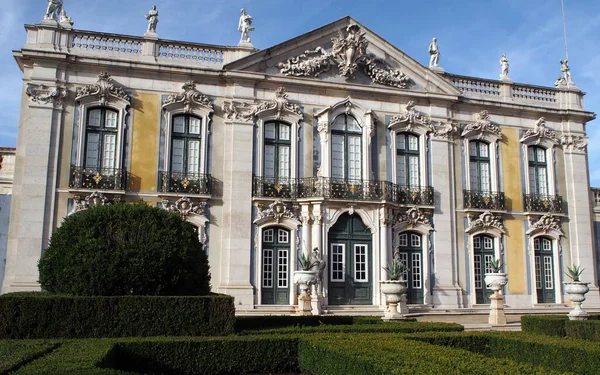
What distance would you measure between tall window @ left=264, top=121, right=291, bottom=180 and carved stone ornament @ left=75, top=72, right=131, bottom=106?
4.96 metres

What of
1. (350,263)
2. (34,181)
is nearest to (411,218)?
(350,263)

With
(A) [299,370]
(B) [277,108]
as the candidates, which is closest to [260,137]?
(B) [277,108]

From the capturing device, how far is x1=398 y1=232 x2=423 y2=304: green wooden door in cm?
2072

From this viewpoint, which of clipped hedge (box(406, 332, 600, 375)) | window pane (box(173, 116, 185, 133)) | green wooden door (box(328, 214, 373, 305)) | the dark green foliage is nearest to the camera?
clipped hedge (box(406, 332, 600, 375))

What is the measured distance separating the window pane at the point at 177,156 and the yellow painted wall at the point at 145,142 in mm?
580

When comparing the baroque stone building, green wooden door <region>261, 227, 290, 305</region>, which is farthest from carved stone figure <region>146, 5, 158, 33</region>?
green wooden door <region>261, 227, 290, 305</region>

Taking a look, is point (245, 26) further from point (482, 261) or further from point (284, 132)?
point (482, 261)

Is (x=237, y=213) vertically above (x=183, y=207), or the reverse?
(x=183, y=207)

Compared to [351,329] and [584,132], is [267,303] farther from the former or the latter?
[584,132]

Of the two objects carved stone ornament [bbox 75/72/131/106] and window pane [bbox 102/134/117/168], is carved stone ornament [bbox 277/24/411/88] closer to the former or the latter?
carved stone ornament [bbox 75/72/131/106]

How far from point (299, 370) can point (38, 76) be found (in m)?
13.3

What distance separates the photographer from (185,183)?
1911cm

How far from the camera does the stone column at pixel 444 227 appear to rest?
2084cm

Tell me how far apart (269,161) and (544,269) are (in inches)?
451
